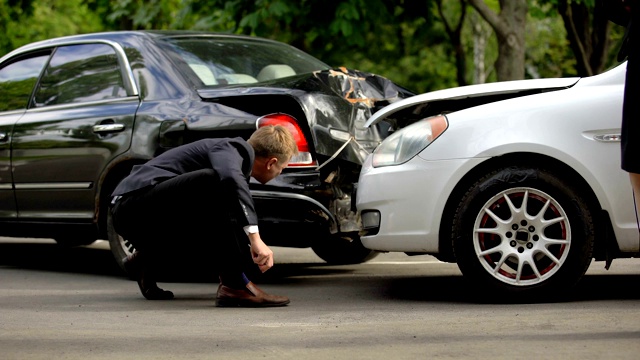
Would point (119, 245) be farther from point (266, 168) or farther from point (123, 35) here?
point (266, 168)

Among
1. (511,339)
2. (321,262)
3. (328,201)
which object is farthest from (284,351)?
(321,262)

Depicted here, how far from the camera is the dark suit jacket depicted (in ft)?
19.9

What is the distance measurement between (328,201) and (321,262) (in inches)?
90.2

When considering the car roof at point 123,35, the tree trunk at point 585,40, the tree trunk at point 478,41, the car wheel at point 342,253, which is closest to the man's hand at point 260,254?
the car roof at point 123,35

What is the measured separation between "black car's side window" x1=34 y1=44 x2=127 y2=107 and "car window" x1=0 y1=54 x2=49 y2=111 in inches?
5.4

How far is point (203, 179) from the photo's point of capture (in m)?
6.37

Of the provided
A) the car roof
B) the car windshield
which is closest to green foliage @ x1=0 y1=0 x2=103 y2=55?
the car roof

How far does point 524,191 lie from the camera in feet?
20.4

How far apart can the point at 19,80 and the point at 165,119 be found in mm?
1994

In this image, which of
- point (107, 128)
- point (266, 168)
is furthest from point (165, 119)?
point (266, 168)

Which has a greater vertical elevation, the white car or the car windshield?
the car windshield

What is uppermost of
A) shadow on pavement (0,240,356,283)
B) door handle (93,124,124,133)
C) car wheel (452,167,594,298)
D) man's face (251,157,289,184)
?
door handle (93,124,124,133)

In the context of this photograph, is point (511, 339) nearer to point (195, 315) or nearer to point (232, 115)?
point (195, 315)

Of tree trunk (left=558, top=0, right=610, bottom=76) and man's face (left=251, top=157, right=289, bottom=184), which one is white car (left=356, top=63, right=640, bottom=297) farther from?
tree trunk (left=558, top=0, right=610, bottom=76)
